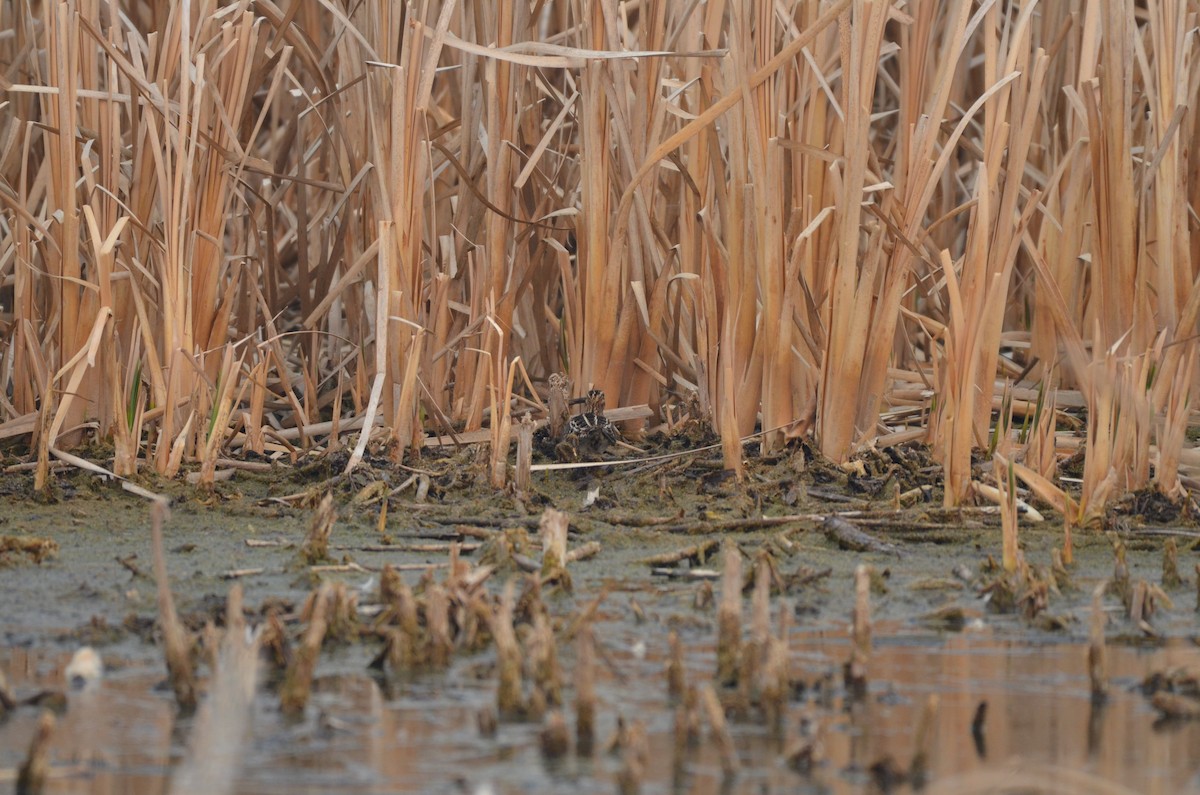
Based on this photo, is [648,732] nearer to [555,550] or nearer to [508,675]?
[508,675]

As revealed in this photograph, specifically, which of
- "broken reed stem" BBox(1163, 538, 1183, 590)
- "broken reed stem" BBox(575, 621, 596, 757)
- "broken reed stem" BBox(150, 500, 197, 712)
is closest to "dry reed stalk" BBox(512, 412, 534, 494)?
"broken reed stem" BBox(1163, 538, 1183, 590)

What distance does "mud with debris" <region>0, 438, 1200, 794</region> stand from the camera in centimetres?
188

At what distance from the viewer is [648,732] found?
1986mm

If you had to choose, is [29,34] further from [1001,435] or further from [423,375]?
[1001,435]

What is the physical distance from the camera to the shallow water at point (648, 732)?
1812mm

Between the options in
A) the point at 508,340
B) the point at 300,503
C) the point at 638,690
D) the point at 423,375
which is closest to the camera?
the point at 638,690

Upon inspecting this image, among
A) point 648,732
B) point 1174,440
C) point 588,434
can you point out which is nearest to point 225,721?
point 648,732

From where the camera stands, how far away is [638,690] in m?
2.18

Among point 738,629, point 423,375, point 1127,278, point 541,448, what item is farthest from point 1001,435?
point 738,629

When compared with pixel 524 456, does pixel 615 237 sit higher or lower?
higher

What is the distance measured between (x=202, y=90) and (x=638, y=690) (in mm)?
2091

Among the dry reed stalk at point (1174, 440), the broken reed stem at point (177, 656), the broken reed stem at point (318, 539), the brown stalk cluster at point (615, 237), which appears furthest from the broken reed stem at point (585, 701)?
the dry reed stalk at point (1174, 440)

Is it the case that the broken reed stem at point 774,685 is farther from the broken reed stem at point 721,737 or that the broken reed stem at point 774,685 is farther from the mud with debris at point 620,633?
the broken reed stem at point 721,737

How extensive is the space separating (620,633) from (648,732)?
20.4 inches
